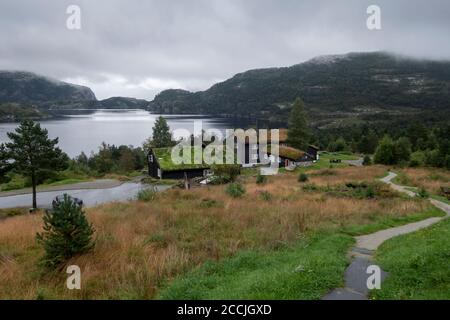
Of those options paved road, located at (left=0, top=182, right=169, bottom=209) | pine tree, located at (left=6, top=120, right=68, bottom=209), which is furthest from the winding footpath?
pine tree, located at (left=6, top=120, right=68, bottom=209)

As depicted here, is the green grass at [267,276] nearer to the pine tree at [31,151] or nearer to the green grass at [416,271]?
the green grass at [416,271]

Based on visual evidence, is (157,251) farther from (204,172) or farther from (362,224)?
(204,172)

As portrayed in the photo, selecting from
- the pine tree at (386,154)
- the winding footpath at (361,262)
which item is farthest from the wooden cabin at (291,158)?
the winding footpath at (361,262)

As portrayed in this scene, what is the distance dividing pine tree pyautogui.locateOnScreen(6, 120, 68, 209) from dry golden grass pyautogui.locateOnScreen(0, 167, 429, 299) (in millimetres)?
20383

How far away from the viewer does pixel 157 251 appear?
10391 millimetres

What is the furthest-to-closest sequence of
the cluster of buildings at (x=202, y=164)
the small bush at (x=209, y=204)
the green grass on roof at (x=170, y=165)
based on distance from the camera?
the cluster of buildings at (x=202, y=164)
the green grass on roof at (x=170, y=165)
the small bush at (x=209, y=204)

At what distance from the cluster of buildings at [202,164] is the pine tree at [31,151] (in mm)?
17222

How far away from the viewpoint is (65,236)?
32.8 ft

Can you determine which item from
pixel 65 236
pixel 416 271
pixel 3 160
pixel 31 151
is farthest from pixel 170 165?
pixel 416 271

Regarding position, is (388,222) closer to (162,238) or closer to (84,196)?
(162,238)

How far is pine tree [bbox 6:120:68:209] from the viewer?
1340 inches

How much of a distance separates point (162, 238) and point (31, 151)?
96.5ft

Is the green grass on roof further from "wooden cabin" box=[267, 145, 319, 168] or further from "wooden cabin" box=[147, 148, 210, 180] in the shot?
"wooden cabin" box=[267, 145, 319, 168]

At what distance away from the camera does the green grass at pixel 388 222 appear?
1360 cm
